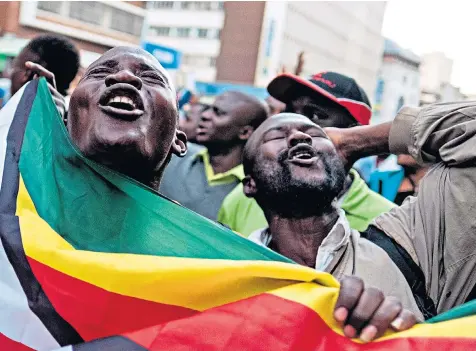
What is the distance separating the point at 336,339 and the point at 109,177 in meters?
0.82

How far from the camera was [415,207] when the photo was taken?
1997 millimetres

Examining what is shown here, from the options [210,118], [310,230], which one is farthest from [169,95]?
[210,118]

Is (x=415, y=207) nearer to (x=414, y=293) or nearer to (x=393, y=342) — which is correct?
(x=414, y=293)

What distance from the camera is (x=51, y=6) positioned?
28.2 m

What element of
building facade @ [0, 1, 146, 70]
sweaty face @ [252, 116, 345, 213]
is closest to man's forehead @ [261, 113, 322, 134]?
sweaty face @ [252, 116, 345, 213]

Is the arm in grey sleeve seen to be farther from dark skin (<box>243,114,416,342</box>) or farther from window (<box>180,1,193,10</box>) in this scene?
window (<box>180,1,193,10</box>)

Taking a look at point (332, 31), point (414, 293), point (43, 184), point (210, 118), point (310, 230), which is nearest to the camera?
point (43, 184)

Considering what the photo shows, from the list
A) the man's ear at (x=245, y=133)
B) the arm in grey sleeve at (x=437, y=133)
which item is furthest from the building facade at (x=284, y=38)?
the arm in grey sleeve at (x=437, y=133)

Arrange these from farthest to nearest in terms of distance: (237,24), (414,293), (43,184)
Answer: (237,24)
(414,293)
(43,184)

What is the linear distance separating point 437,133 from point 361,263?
50cm

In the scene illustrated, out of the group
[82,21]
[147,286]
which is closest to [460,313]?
[147,286]

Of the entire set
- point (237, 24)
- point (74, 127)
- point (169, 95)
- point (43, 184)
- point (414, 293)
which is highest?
point (237, 24)

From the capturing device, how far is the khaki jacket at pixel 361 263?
1.86 m

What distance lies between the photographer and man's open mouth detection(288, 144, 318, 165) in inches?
94.8
